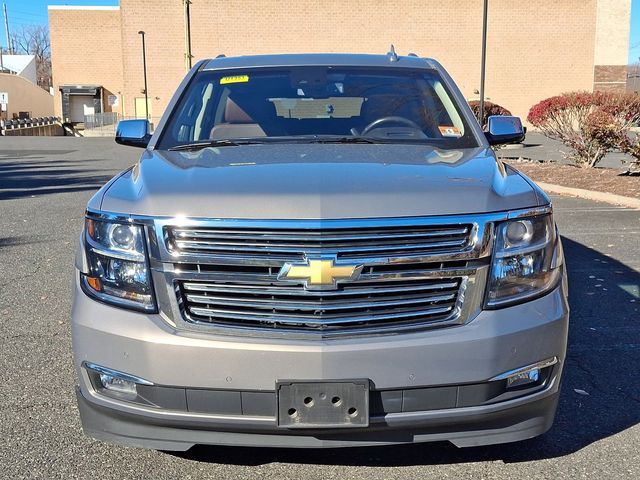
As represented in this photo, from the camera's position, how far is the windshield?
380 cm

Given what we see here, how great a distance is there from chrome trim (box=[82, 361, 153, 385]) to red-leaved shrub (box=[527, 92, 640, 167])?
1236cm

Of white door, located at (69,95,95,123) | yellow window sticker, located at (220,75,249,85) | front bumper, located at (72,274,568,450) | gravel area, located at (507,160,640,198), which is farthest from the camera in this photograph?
white door, located at (69,95,95,123)

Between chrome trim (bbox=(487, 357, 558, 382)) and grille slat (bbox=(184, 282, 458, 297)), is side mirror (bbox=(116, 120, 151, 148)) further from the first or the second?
chrome trim (bbox=(487, 357, 558, 382))

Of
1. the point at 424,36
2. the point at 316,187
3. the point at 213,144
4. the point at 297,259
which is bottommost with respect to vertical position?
the point at 297,259

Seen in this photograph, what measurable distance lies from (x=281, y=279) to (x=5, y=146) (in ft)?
92.3

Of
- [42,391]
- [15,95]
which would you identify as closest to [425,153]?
[42,391]

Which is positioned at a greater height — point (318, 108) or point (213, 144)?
point (318, 108)

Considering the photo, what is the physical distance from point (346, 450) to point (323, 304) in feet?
3.18

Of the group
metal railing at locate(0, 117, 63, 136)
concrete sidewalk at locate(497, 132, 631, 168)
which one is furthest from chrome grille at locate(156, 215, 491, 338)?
metal railing at locate(0, 117, 63, 136)

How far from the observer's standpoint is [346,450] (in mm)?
3064

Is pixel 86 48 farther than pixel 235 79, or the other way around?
pixel 86 48

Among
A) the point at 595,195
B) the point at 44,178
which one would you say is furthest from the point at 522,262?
the point at 44,178

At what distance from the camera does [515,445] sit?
3.09 m

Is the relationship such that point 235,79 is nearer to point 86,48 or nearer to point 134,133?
point 134,133
